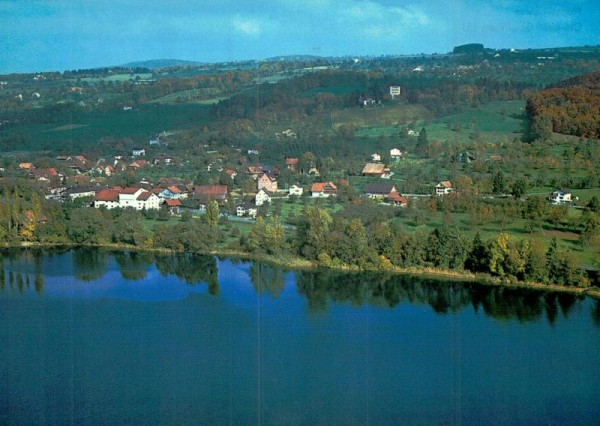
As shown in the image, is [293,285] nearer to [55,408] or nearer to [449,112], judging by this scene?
[55,408]

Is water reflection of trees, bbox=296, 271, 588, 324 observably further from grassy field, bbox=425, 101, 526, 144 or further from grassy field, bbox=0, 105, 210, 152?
grassy field, bbox=0, 105, 210, 152

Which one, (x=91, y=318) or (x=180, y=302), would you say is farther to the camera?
(x=180, y=302)

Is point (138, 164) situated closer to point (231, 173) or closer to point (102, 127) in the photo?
point (231, 173)

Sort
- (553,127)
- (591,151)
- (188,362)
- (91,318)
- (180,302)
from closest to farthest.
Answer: (188,362), (91,318), (180,302), (591,151), (553,127)

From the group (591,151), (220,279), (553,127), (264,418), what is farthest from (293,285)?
(553,127)

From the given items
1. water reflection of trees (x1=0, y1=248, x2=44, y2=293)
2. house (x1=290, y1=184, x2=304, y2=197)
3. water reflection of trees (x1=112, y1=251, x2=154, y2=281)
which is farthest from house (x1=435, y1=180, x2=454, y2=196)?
water reflection of trees (x1=0, y1=248, x2=44, y2=293)

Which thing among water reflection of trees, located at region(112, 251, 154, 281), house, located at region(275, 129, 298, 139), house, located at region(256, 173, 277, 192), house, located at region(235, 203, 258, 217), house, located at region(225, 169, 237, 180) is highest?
house, located at region(275, 129, 298, 139)

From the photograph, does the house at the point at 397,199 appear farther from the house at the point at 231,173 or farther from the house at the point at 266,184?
the house at the point at 231,173

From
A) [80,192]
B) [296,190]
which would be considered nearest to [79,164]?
[80,192]
